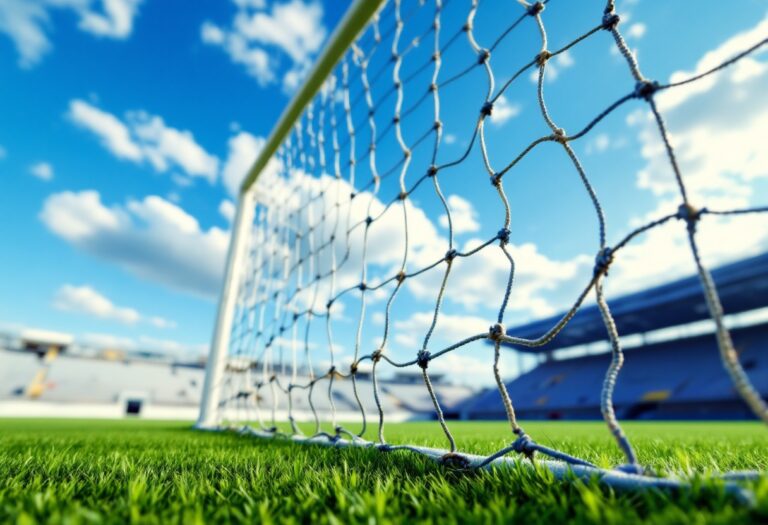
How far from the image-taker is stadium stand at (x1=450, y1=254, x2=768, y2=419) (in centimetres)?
1178

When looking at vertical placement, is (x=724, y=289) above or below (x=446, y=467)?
above

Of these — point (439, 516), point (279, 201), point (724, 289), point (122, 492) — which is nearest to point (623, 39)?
point (439, 516)

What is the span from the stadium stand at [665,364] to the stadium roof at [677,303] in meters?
0.02

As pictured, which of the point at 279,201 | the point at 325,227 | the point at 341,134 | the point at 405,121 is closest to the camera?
the point at 405,121

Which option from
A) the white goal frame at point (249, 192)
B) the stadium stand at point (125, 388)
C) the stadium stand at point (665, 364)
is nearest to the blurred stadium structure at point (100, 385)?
the stadium stand at point (125, 388)

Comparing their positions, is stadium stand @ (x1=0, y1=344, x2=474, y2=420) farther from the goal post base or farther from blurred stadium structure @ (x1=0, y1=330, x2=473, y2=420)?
the goal post base

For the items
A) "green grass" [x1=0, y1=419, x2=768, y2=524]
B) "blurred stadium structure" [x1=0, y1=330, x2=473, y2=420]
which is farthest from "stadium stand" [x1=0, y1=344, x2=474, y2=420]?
"green grass" [x1=0, y1=419, x2=768, y2=524]

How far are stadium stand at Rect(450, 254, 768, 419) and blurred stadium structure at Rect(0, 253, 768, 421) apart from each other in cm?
3

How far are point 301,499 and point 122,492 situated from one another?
0.26 meters

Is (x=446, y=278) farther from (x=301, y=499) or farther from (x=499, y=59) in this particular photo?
(x=499, y=59)

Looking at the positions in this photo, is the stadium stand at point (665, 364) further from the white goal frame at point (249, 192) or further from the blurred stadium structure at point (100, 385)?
the white goal frame at point (249, 192)

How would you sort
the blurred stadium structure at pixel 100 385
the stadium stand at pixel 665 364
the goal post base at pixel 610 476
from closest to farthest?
the goal post base at pixel 610 476 < the stadium stand at pixel 665 364 < the blurred stadium structure at pixel 100 385

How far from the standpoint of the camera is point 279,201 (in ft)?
10.6

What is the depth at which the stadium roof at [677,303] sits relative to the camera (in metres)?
11.2
